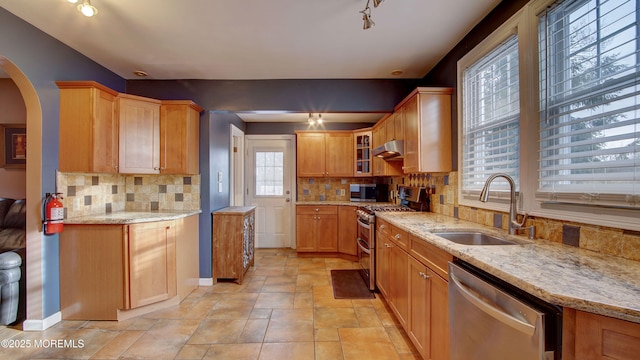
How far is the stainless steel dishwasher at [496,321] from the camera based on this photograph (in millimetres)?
848

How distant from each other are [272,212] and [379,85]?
2.99 m

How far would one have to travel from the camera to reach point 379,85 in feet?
10.2

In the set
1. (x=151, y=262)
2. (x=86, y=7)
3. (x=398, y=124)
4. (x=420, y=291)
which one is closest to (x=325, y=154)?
(x=398, y=124)

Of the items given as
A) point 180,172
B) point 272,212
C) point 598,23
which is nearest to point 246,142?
point 272,212

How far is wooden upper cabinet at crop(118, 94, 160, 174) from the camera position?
103 inches

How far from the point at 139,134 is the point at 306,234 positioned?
2.72 m

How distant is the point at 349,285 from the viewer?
314 cm

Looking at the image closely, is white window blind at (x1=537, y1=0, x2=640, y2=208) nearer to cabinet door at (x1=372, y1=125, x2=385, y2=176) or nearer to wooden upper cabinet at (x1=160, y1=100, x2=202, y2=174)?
cabinet door at (x1=372, y1=125, x2=385, y2=176)

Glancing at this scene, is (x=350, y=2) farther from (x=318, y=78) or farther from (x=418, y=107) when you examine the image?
(x=318, y=78)

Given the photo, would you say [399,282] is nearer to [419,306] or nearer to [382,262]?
[419,306]

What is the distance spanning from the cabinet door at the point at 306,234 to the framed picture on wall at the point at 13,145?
3643mm

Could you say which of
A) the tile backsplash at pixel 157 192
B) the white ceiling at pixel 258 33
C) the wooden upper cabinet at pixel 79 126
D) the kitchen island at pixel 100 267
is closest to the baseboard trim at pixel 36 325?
the kitchen island at pixel 100 267

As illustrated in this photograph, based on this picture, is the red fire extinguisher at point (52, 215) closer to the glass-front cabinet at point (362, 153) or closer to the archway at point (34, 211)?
the archway at point (34, 211)

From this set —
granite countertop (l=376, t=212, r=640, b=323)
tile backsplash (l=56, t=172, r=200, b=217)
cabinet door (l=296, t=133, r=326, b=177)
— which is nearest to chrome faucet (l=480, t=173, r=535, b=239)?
granite countertop (l=376, t=212, r=640, b=323)
